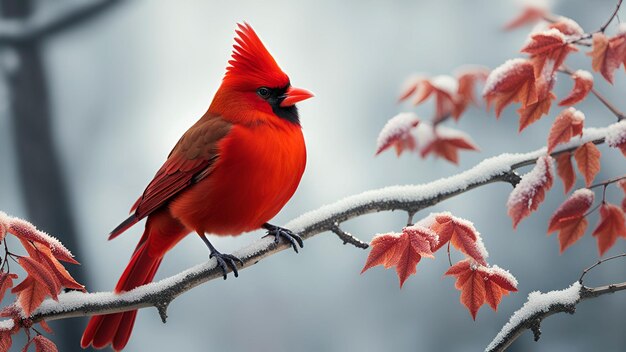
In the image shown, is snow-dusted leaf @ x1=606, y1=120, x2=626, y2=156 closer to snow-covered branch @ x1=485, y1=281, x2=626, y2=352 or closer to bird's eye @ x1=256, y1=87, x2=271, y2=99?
snow-covered branch @ x1=485, y1=281, x2=626, y2=352

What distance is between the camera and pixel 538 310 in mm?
914

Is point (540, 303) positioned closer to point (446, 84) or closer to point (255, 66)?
point (255, 66)

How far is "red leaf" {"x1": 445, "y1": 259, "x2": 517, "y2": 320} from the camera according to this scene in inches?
35.5

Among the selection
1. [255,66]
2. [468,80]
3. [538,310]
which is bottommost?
[538,310]

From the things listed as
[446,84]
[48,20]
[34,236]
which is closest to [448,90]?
[446,84]

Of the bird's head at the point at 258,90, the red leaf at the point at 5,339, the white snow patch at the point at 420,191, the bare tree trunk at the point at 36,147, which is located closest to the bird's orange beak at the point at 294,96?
the bird's head at the point at 258,90

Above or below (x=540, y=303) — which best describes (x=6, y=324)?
above

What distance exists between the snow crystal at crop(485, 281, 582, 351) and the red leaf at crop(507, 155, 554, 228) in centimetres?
11

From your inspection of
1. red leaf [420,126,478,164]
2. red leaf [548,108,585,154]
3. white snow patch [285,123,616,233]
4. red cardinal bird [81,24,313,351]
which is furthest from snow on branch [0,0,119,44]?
red leaf [548,108,585,154]

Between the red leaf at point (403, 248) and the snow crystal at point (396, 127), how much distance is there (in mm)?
297

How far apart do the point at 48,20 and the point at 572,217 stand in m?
1.39

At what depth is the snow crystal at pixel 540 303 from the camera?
2.97 feet

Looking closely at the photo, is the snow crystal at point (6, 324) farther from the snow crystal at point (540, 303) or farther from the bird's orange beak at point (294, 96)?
the snow crystal at point (540, 303)

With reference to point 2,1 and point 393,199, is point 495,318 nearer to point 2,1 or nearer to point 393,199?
point 393,199
